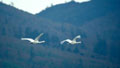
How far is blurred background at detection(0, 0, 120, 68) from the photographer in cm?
4103

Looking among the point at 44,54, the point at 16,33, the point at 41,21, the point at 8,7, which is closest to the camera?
the point at 44,54

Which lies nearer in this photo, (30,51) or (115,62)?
(30,51)

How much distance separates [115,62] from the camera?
171 feet

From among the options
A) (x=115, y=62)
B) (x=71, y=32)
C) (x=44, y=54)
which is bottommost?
(x=115, y=62)

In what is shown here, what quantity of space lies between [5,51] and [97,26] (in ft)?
94.5

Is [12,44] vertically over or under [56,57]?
over

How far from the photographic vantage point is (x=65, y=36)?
181 feet

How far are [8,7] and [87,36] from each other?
19652 millimetres

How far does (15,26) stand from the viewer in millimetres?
48594

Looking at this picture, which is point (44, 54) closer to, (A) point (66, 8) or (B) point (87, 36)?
(B) point (87, 36)

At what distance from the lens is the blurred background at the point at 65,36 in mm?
41031

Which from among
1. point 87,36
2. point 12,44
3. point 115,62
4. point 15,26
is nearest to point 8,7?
point 15,26

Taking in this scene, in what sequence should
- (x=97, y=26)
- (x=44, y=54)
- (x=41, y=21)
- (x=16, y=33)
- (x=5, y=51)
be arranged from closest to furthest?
(x=5, y=51), (x=44, y=54), (x=16, y=33), (x=41, y=21), (x=97, y=26)

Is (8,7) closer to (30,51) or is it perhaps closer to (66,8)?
(30,51)
